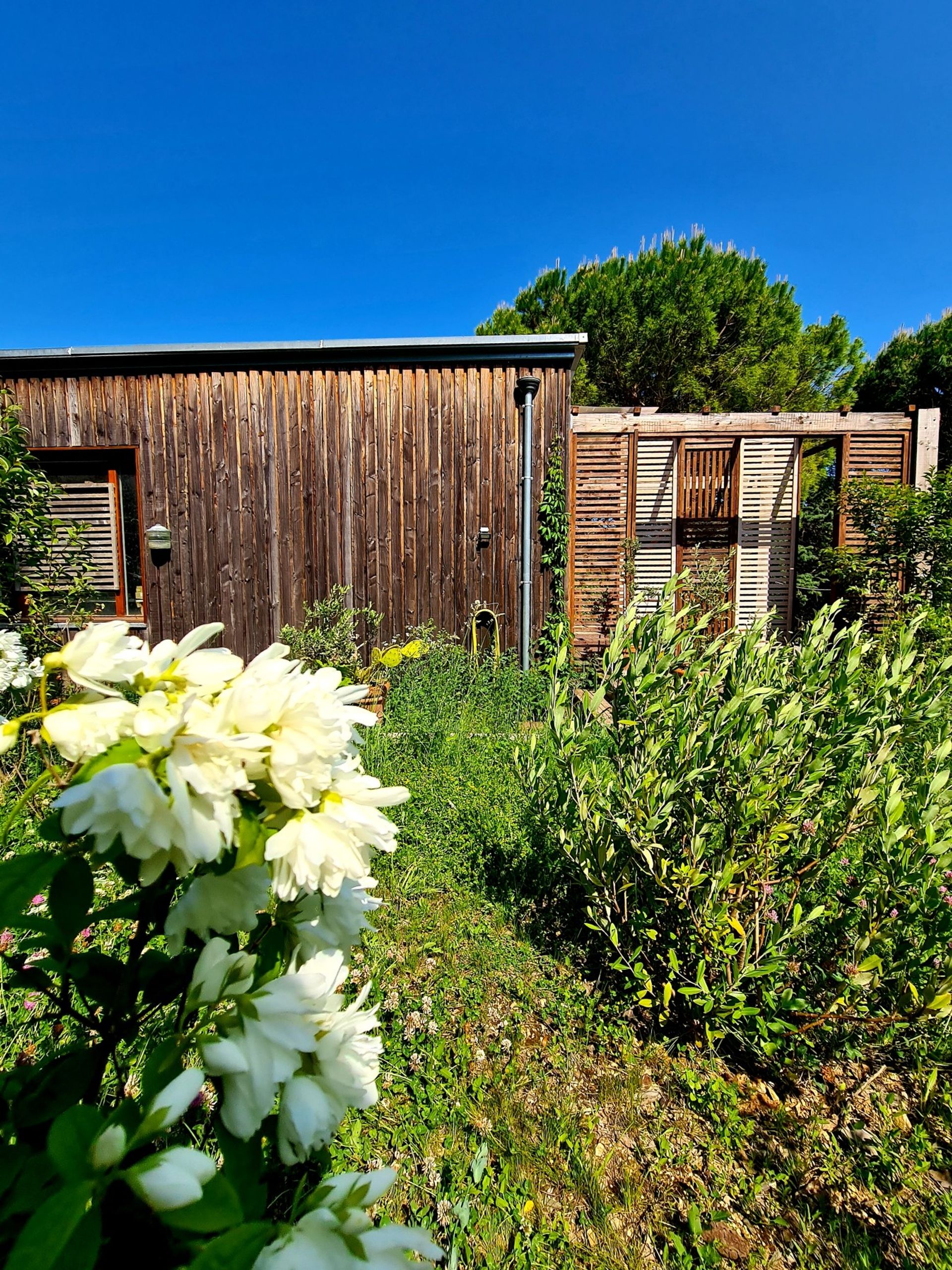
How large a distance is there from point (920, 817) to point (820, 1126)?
28.7 inches

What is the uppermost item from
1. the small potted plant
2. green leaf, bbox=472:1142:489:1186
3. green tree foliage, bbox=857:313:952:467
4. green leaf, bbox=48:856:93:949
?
green tree foliage, bbox=857:313:952:467

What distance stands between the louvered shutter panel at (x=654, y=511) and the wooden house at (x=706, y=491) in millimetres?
12

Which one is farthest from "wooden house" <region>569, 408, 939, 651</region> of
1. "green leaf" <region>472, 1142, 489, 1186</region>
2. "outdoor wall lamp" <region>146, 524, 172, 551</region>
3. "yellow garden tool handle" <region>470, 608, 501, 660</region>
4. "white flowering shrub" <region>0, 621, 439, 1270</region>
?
"white flowering shrub" <region>0, 621, 439, 1270</region>

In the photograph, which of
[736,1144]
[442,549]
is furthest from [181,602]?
[736,1144]

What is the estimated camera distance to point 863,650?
1648mm

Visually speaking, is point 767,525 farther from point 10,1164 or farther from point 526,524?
point 10,1164

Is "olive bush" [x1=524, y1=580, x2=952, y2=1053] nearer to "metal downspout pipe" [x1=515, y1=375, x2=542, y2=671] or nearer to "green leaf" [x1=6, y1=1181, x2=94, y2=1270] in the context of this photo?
"green leaf" [x1=6, y1=1181, x2=94, y2=1270]

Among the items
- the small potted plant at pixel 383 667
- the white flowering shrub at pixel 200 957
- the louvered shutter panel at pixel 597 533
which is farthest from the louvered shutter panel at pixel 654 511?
the white flowering shrub at pixel 200 957

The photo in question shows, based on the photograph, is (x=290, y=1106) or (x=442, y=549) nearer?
(x=290, y=1106)

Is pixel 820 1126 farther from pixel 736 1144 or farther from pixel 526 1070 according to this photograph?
pixel 526 1070

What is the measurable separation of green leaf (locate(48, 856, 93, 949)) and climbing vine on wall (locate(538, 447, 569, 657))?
5.10 meters

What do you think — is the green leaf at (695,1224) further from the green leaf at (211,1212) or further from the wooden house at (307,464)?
the wooden house at (307,464)

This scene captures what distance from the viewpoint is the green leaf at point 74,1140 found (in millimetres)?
348

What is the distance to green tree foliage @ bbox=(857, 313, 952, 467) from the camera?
11.0 m
